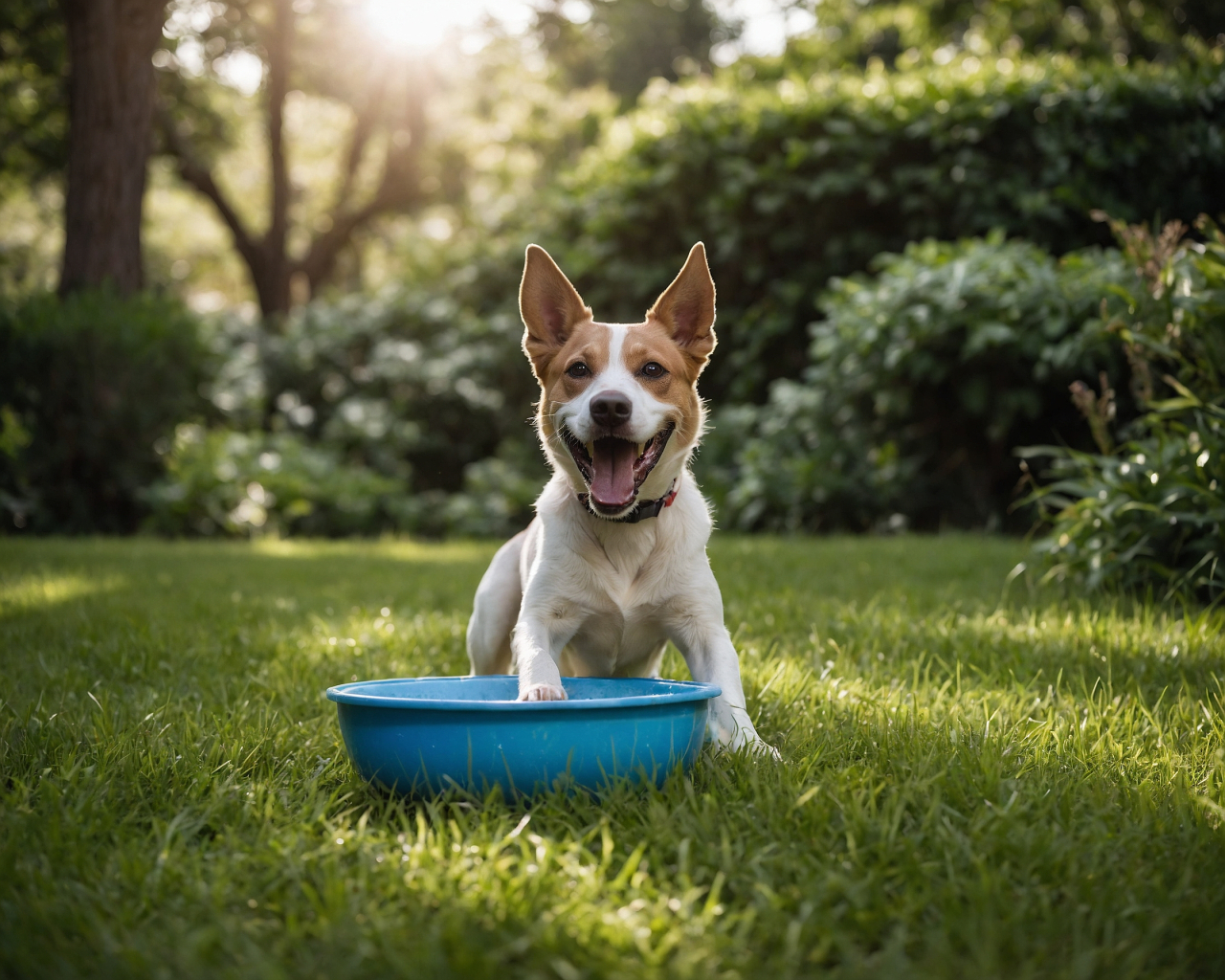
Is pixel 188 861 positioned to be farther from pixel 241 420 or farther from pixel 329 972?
pixel 241 420

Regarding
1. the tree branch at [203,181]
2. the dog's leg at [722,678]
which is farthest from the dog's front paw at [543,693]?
the tree branch at [203,181]

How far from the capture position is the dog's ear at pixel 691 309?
3492mm

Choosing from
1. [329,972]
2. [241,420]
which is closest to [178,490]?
[241,420]

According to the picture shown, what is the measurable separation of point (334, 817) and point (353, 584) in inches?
169

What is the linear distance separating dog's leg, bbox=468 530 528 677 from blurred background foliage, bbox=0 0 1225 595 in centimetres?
284

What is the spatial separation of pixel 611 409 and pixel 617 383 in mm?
167

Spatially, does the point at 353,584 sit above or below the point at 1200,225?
below

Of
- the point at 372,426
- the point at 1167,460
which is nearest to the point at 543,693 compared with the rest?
the point at 1167,460

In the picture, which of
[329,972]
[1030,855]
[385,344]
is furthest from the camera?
[385,344]

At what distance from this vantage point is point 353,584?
259 inches

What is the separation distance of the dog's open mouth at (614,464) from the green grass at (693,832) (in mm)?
828

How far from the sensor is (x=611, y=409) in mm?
3068

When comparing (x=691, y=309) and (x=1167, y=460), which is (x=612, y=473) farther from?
(x=1167, y=460)

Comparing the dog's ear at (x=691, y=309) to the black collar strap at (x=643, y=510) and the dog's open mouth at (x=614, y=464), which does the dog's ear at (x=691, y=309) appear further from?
the black collar strap at (x=643, y=510)
